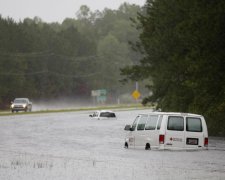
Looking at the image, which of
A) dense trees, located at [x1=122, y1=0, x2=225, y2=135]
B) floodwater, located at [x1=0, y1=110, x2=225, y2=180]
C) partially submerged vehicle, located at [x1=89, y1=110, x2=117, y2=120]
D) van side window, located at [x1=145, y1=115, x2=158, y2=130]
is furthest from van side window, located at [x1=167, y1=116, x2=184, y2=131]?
partially submerged vehicle, located at [x1=89, y1=110, x2=117, y2=120]

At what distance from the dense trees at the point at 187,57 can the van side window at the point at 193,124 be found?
9.99 metres

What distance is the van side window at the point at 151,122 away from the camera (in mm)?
30625

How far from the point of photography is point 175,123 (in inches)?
1192

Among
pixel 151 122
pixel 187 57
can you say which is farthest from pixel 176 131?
pixel 187 57

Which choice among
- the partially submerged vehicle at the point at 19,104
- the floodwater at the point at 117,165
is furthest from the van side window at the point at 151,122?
the partially submerged vehicle at the point at 19,104

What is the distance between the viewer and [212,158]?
89.9 ft

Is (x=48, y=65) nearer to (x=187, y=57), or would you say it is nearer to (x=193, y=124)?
(x=187, y=57)

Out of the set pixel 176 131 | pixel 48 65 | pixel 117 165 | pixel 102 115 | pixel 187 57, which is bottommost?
pixel 117 165

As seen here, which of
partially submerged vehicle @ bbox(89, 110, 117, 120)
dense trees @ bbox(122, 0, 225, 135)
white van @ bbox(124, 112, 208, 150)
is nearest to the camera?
white van @ bbox(124, 112, 208, 150)

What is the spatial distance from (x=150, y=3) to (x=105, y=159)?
1043 inches

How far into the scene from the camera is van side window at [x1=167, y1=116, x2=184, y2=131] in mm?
30203

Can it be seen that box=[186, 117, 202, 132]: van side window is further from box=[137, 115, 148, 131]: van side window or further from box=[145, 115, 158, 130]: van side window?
box=[137, 115, 148, 131]: van side window

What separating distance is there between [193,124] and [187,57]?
12.6 metres

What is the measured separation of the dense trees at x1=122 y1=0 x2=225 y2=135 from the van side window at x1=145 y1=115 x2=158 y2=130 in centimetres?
1003
